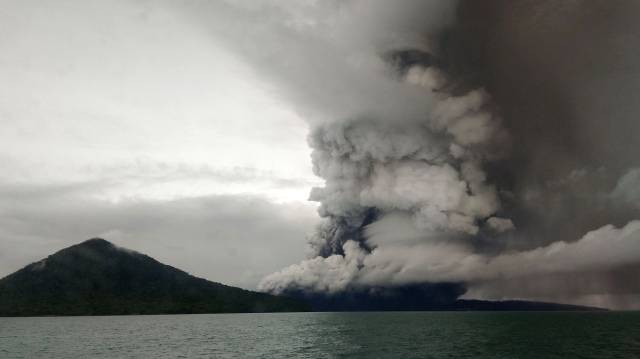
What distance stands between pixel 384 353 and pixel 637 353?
1792 inches

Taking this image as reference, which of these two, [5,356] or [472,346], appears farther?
[472,346]

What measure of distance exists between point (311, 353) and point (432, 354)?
2385cm

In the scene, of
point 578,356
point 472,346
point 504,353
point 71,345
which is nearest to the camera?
point 578,356

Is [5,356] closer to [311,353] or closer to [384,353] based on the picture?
[311,353]

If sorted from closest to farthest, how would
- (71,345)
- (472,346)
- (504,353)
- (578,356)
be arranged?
(578,356)
(504,353)
(472,346)
(71,345)

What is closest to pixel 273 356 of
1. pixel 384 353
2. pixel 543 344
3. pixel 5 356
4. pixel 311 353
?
pixel 311 353

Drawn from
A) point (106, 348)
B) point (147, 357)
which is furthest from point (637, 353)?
point (106, 348)

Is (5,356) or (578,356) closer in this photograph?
(578,356)

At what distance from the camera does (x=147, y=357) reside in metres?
94.0

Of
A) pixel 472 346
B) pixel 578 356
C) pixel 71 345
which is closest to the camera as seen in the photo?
pixel 578 356

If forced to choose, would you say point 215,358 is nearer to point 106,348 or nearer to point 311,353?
point 311,353

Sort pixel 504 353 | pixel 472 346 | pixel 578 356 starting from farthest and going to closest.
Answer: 1. pixel 472 346
2. pixel 504 353
3. pixel 578 356

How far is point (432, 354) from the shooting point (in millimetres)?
94438

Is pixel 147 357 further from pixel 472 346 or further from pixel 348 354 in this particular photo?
pixel 472 346
